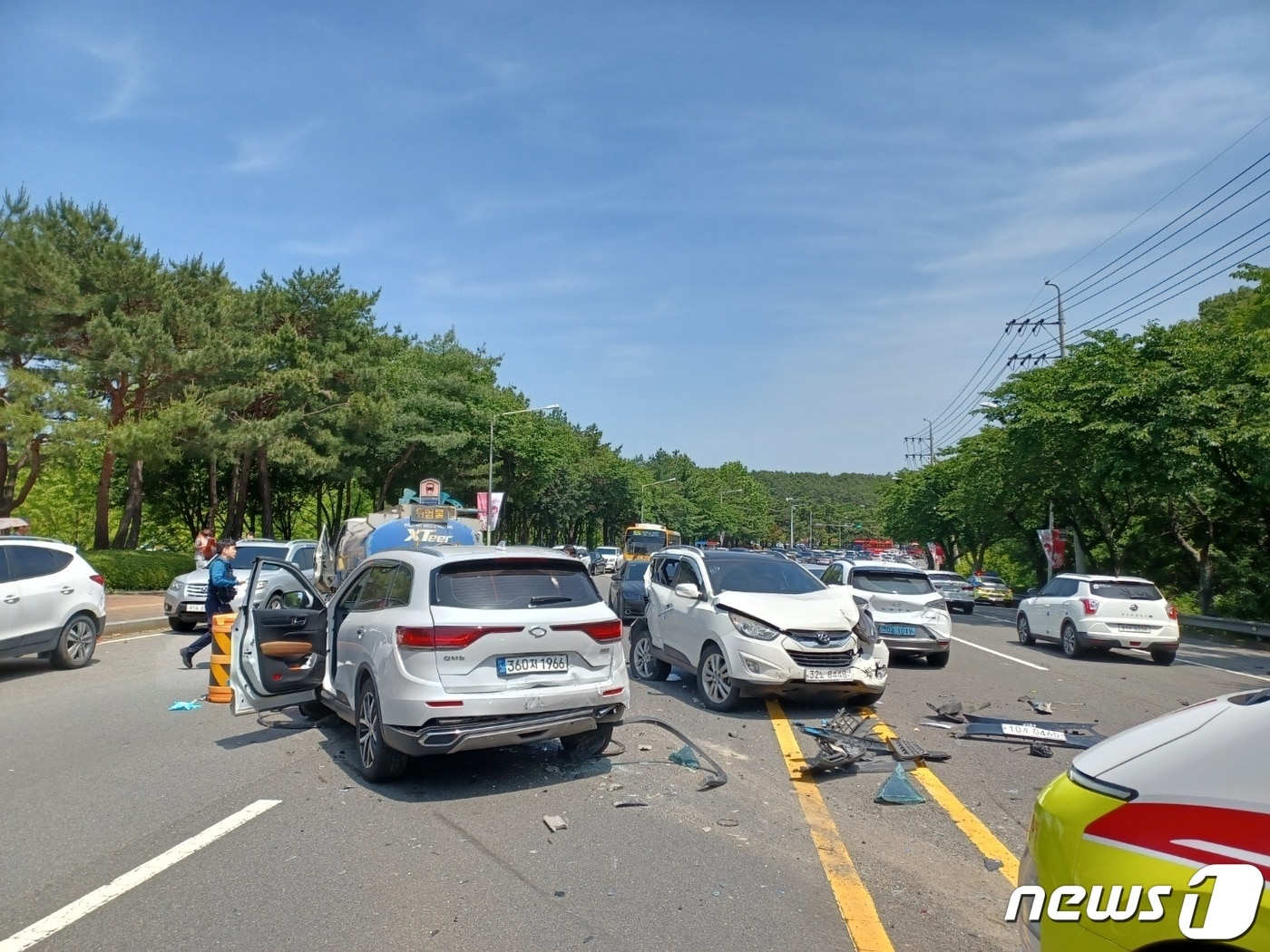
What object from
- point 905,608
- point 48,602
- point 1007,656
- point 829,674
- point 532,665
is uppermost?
point 532,665

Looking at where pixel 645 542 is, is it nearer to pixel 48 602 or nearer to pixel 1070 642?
pixel 1070 642

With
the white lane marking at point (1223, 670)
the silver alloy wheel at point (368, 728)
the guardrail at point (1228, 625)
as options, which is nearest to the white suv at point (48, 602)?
the silver alloy wheel at point (368, 728)

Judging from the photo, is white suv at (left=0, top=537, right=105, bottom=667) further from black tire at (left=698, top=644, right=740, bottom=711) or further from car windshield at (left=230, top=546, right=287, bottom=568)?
black tire at (left=698, top=644, right=740, bottom=711)

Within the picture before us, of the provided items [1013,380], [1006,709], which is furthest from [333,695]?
[1013,380]

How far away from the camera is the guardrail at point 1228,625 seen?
72.6ft

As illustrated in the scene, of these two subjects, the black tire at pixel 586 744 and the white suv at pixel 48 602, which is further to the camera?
the white suv at pixel 48 602

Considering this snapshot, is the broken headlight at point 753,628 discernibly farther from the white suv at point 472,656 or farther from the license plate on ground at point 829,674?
the white suv at point 472,656

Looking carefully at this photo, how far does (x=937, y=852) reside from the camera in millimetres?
5297

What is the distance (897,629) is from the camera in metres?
13.7

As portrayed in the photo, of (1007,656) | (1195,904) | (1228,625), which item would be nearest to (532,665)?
(1195,904)

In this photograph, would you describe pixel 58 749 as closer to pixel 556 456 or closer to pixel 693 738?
pixel 693 738

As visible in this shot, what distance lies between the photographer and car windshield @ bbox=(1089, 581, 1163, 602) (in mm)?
16641

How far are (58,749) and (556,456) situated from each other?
48.0 metres

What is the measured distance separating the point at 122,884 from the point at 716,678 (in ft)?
19.9
